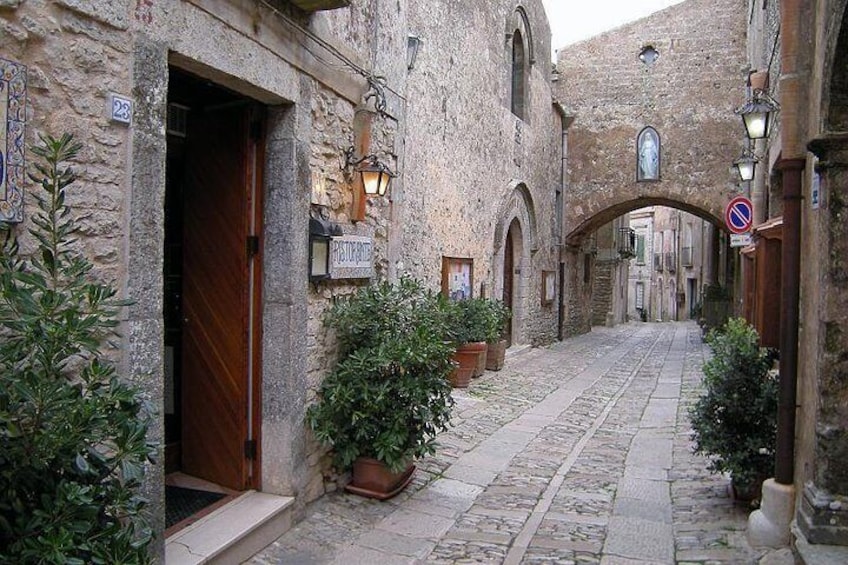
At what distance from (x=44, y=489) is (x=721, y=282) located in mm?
23122

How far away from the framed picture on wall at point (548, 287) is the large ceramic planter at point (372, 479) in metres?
11.3

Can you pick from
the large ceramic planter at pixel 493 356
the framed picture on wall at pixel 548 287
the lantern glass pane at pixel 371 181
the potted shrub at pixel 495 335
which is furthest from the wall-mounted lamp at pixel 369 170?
the framed picture on wall at pixel 548 287

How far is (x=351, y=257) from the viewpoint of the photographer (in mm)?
5184

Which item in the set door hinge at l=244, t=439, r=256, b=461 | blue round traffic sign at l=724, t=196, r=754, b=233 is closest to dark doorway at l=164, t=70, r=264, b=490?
door hinge at l=244, t=439, r=256, b=461

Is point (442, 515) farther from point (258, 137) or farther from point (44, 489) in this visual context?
point (44, 489)

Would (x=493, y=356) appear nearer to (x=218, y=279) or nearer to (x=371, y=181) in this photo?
(x=371, y=181)

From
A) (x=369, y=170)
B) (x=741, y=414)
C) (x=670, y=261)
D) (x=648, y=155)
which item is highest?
(x=648, y=155)

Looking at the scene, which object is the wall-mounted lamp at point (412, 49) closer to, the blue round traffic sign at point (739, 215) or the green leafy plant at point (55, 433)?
the blue round traffic sign at point (739, 215)

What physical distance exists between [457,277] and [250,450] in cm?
617

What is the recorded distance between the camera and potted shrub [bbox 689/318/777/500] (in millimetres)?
4664

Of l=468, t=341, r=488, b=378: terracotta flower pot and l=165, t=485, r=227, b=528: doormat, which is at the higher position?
l=468, t=341, r=488, b=378: terracotta flower pot

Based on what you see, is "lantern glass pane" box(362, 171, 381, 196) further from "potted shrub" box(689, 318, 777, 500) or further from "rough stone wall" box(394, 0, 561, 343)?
"potted shrub" box(689, 318, 777, 500)

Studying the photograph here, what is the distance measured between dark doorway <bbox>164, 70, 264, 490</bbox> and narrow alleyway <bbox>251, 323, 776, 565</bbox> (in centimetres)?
74

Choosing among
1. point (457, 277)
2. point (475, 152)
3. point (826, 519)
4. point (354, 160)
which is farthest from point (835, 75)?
point (475, 152)
